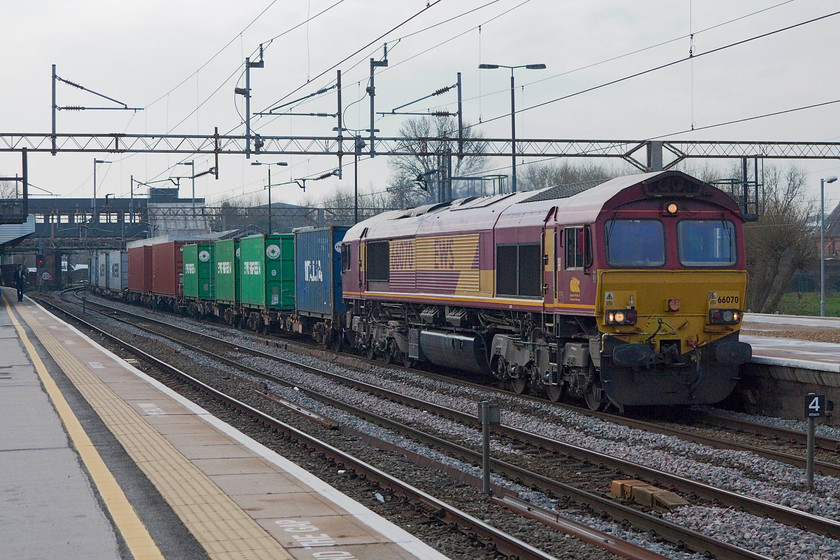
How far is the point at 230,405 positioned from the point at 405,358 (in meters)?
6.47

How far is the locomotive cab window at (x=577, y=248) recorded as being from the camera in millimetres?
14266

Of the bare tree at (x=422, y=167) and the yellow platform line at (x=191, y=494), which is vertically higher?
the bare tree at (x=422, y=167)

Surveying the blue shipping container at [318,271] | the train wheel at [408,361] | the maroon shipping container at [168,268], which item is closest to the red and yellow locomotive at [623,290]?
the train wheel at [408,361]

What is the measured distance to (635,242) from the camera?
564 inches

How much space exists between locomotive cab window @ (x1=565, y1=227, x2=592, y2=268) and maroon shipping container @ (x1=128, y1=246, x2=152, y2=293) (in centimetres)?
4295

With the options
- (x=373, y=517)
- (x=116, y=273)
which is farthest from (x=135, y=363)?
(x=116, y=273)

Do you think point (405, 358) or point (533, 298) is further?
point (405, 358)

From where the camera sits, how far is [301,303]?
1205 inches

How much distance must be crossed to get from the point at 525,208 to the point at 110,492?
9.46 m

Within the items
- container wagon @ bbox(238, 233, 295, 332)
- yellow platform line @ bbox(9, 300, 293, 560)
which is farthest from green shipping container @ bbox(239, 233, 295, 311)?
yellow platform line @ bbox(9, 300, 293, 560)

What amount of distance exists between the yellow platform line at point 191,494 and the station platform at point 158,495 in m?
0.01

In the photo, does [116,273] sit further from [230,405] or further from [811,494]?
[811,494]

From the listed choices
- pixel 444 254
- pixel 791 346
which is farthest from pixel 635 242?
pixel 791 346

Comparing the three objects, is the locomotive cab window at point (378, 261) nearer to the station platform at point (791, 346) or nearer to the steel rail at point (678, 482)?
the steel rail at point (678, 482)
